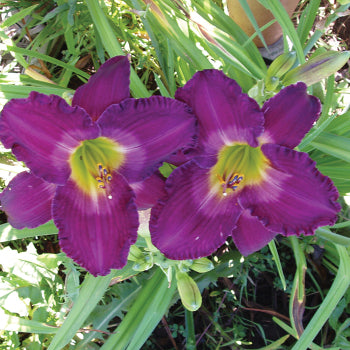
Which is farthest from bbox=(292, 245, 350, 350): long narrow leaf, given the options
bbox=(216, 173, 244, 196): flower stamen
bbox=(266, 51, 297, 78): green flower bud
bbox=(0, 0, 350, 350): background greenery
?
bbox=(266, 51, 297, 78): green flower bud

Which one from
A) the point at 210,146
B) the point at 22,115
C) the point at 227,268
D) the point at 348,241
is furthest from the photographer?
the point at 227,268

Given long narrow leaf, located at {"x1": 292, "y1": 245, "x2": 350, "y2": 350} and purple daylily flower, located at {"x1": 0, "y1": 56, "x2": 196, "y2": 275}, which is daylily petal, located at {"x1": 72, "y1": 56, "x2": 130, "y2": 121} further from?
long narrow leaf, located at {"x1": 292, "y1": 245, "x2": 350, "y2": 350}

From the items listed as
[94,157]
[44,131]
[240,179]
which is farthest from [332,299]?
[44,131]

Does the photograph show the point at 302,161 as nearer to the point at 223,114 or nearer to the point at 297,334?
the point at 223,114

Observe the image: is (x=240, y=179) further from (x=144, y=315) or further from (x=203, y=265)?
(x=144, y=315)

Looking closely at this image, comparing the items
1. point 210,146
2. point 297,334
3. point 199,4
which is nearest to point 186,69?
point 199,4

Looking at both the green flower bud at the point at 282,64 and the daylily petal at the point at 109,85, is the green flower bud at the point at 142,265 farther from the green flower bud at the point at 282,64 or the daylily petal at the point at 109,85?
the green flower bud at the point at 282,64
